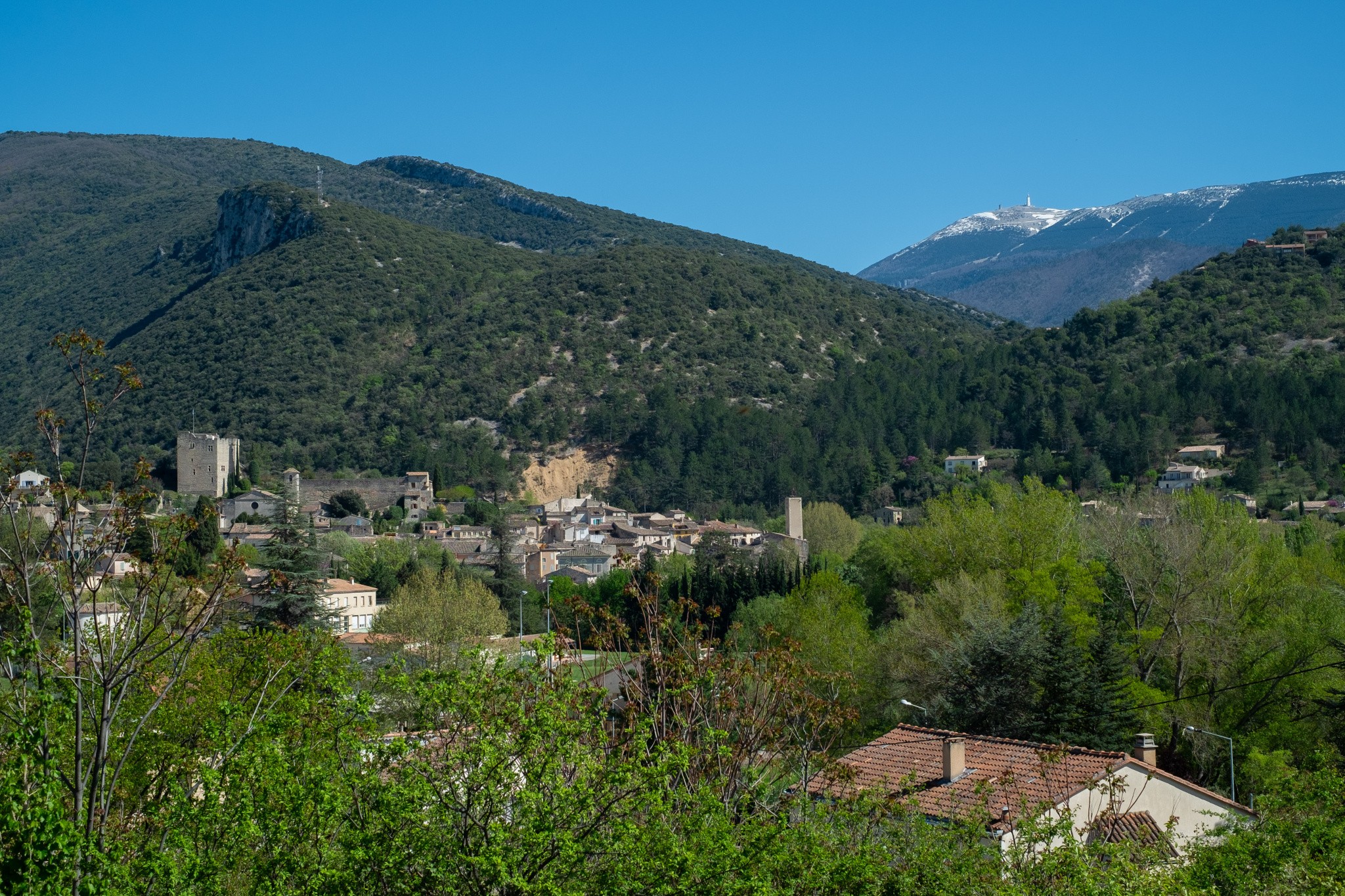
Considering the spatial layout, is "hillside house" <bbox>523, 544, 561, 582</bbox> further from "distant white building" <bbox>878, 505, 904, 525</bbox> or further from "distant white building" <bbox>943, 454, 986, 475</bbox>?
"distant white building" <bbox>943, 454, 986, 475</bbox>

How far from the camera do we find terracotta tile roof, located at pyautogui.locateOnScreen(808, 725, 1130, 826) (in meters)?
16.2

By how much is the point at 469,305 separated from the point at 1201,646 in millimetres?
113533

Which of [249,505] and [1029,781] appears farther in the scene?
[249,505]

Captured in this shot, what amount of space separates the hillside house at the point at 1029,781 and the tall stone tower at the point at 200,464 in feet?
257

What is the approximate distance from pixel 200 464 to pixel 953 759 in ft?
269

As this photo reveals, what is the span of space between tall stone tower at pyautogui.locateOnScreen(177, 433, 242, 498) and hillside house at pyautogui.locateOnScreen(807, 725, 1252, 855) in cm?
7846

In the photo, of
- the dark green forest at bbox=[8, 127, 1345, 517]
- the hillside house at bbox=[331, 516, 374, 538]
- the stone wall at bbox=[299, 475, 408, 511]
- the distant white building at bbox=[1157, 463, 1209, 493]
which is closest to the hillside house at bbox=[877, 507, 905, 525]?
the dark green forest at bbox=[8, 127, 1345, 517]

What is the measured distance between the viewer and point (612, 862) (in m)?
9.45

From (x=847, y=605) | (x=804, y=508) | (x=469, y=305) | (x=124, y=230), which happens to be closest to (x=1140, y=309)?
(x=804, y=508)

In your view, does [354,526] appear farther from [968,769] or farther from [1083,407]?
[968,769]

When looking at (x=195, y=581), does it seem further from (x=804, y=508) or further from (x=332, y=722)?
(x=804, y=508)

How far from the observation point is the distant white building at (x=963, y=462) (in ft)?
305

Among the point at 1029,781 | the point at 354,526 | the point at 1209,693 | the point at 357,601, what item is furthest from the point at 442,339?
the point at 1029,781

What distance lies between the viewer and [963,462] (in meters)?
94.6
